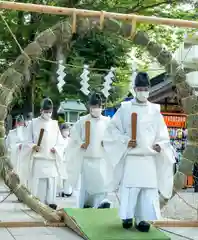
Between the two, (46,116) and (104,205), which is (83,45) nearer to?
(46,116)

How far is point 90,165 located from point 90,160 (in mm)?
87

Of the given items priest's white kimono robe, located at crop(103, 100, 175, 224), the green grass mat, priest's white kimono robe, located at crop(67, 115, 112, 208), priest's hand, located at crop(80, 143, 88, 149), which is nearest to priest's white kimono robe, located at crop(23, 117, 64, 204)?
priest's white kimono robe, located at crop(67, 115, 112, 208)

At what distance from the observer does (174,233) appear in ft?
24.1

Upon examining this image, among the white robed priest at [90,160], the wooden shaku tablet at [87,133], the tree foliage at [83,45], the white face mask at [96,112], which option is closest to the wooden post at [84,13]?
the white robed priest at [90,160]

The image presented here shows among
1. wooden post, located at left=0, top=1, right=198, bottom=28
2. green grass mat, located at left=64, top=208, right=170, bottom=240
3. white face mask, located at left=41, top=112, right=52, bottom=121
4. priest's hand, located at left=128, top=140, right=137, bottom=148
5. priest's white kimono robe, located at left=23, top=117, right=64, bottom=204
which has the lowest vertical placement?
green grass mat, located at left=64, top=208, right=170, bottom=240

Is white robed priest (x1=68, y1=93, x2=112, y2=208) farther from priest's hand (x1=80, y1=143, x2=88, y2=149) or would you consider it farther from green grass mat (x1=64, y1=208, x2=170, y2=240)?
green grass mat (x1=64, y1=208, x2=170, y2=240)

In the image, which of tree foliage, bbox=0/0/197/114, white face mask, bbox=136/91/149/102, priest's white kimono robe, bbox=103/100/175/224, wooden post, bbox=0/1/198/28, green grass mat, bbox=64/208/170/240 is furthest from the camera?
tree foliage, bbox=0/0/197/114

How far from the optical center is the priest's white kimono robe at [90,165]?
8.56m

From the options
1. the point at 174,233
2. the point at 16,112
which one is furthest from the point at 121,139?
the point at 16,112

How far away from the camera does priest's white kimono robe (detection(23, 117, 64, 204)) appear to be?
9570mm

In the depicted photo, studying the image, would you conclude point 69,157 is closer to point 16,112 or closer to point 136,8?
point 136,8

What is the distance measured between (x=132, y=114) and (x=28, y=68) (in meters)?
1.84

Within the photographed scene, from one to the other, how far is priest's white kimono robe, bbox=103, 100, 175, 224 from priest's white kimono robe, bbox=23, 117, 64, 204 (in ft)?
8.66

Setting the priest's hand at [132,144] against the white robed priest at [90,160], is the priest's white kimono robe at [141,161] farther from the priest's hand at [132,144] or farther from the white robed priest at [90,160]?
the white robed priest at [90,160]
